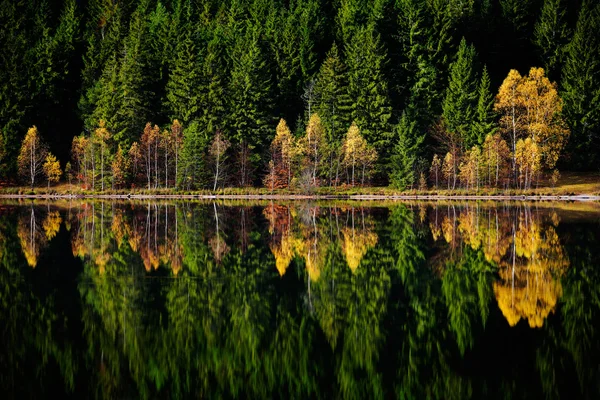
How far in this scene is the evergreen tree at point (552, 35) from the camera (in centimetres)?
9219

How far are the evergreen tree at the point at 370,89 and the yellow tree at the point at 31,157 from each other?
38397 millimetres

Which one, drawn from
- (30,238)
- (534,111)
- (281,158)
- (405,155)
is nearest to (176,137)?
(281,158)

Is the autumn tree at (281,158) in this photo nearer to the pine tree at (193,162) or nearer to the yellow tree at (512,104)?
the pine tree at (193,162)

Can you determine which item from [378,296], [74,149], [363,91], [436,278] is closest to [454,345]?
[378,296]

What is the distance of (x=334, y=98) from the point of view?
89.7m

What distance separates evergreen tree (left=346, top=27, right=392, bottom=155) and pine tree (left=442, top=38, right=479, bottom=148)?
7.14 m

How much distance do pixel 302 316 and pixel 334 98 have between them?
2849 inches

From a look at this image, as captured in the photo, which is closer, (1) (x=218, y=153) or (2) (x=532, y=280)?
(2) (x=532, y=280)

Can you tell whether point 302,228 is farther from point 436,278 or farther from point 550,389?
point 550,389

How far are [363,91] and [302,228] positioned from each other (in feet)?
161

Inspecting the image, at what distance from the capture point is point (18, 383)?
45.9 feet

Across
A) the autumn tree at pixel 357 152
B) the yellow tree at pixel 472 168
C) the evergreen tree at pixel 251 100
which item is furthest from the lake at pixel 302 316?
the evergreen tree at pixel 251 100

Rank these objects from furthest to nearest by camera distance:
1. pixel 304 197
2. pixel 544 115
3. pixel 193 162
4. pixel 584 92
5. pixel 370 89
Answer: pixel 370 89
pixel 193 162
pixel 584 92
pixel 544 115
pixel 304 197

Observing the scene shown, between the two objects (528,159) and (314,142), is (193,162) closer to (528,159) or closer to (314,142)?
(314,142)
